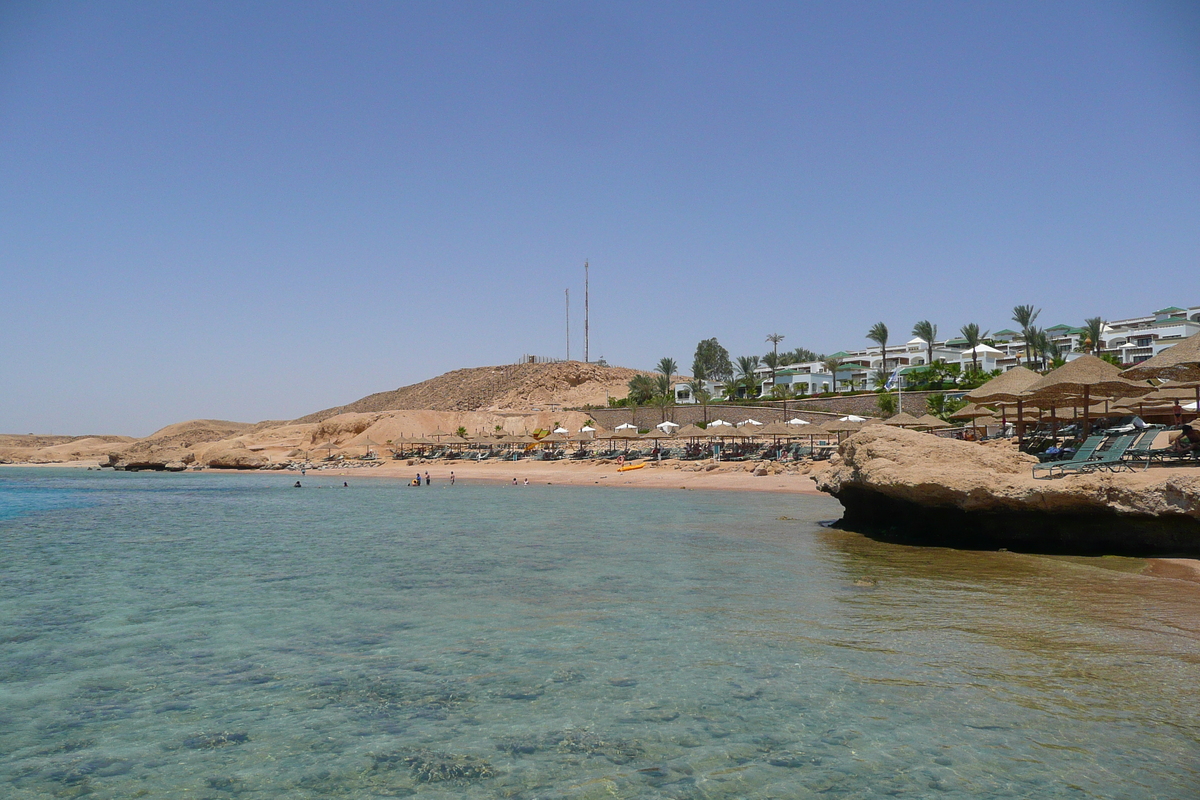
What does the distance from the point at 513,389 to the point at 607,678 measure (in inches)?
3737

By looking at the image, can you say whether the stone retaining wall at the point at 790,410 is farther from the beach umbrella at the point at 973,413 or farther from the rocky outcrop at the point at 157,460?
the rocky outcrop at the point at 157,460

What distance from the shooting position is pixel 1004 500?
11984mm

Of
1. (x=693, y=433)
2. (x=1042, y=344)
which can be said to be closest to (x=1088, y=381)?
(x=693, y=433)

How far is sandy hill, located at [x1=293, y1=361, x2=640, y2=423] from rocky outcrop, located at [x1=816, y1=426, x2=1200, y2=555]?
2966 inches

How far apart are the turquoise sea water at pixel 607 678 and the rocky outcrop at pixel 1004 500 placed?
81cm

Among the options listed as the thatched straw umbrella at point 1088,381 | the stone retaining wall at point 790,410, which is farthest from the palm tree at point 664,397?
the thatched straw umbrella at point 1088,381

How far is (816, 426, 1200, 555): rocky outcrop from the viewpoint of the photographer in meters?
10.7

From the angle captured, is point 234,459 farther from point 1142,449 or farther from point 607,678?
point 607,678

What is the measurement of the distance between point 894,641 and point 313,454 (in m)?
67.6

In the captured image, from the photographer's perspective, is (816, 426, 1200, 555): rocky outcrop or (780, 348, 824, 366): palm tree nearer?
(816, 426, 1200, 555): rocky outcrop

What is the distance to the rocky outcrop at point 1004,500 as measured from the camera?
10672 millimetres

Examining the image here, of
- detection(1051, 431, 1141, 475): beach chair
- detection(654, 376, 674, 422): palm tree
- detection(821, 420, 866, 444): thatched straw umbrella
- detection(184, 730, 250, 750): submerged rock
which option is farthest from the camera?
detection(654, 376, 674, 422): palm tree

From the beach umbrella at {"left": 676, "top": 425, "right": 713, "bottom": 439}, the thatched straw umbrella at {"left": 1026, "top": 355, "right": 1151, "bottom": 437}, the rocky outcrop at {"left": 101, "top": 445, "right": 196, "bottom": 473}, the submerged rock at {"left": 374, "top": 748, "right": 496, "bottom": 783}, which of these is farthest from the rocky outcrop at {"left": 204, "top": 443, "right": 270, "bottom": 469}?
the submerged rock at {"left": 374, "top": 748, "right": 496, "bottom": 783}

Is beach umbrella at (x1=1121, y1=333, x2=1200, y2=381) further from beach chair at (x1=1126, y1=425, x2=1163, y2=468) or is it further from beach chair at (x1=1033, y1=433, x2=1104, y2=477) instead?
beach chair at (x1=1033, y1=433, x2=1104, y2=477)
